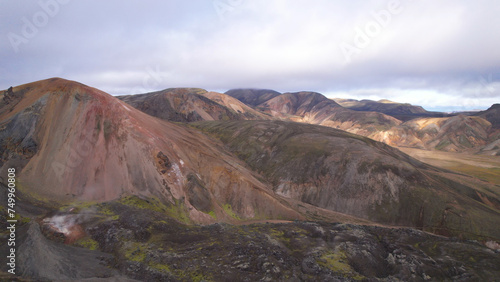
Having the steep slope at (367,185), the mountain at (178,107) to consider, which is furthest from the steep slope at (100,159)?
the mountain at (178,107)

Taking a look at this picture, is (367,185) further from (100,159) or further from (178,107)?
(178,107)

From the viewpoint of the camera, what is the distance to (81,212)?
2391 centimetres

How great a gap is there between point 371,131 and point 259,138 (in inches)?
4310

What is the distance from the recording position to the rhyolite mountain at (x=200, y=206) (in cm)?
1817

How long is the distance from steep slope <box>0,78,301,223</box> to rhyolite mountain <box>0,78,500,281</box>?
16 centimetres

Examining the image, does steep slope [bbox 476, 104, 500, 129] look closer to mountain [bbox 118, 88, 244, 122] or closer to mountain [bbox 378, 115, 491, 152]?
mountain [bbox 378, 115, 491, 152]

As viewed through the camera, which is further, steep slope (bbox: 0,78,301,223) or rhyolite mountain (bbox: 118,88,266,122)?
rhyolite mountain (bbox: 118,88,266,122)

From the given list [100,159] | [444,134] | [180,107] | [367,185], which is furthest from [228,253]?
[444,134]

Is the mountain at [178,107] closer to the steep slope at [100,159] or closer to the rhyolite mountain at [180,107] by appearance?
the rhyolite mountain at [180,107]

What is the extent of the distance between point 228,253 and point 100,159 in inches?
874

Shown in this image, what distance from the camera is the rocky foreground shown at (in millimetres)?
16656

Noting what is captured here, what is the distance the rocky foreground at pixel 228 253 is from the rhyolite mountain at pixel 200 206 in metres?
0.10

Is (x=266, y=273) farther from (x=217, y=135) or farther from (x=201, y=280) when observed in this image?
(x=217, y=135)

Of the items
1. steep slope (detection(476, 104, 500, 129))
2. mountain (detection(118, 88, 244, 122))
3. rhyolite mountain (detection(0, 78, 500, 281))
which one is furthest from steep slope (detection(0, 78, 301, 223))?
steep slope (detection(476, 104, 500, 129))
